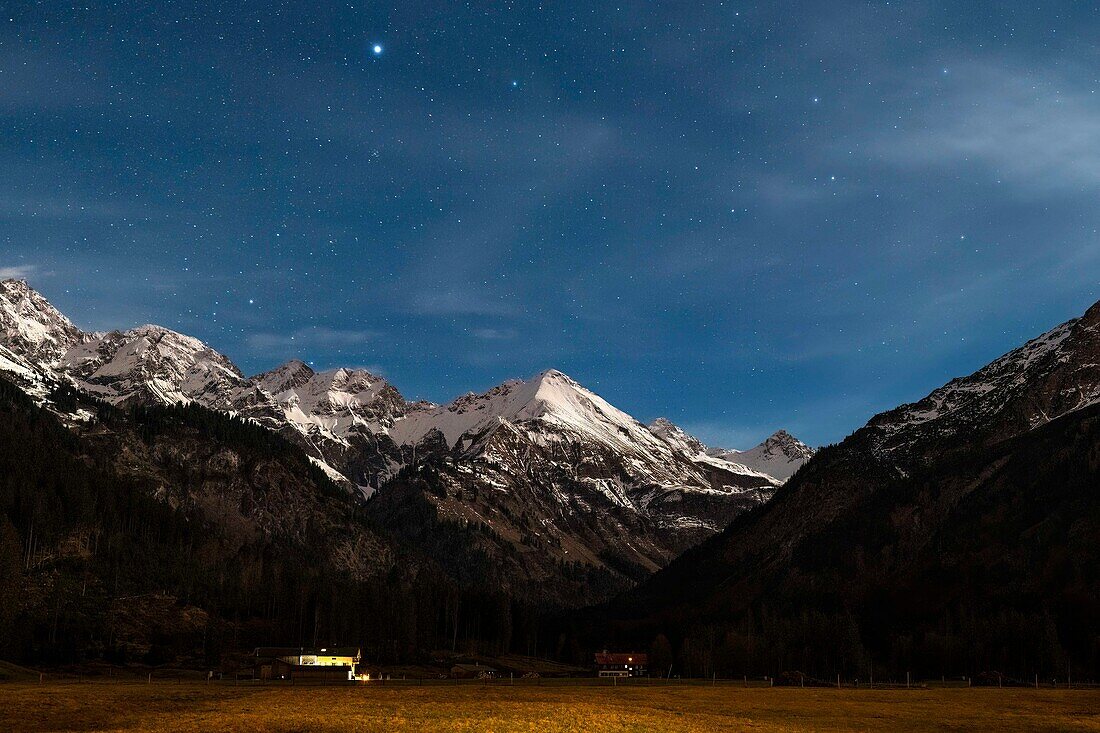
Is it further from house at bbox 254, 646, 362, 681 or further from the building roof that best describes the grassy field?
the building roof

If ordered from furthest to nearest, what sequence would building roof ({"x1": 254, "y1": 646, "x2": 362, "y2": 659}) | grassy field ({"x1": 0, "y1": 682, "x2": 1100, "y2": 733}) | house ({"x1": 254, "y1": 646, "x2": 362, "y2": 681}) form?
1. building roof ({"x1": 254, "y1": 646, "x2": 362, "y2": 659})
2. house ({"x1": 254, "y1": 646, "x2": 362, "y2": 681})
3. grassy field ({"x1": 0, "y1": 682, "x2": 1100, "y2": 733})

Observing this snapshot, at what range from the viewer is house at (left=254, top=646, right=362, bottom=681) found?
6132 inches

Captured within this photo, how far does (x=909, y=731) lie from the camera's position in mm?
65562

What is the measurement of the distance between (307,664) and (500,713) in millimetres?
101047

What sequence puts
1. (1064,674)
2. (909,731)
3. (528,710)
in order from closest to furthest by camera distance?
(909,731), (528,710), (1064,674)

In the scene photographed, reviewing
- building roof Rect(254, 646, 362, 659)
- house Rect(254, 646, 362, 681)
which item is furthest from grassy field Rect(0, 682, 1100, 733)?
building roof Rect(254, 646, 362, 659)

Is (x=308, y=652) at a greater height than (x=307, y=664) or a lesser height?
greater

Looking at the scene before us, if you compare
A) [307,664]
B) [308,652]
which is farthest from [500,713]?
[308,652]

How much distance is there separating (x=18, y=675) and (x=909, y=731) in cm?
11264

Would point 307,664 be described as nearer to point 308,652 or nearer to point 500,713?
point 308,652

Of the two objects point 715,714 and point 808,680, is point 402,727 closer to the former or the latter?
point 715,714

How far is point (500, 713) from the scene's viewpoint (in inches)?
2768

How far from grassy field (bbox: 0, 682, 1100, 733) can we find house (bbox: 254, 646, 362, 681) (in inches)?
2402

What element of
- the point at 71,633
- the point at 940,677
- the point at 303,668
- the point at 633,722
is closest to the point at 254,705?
the point at 633,722
